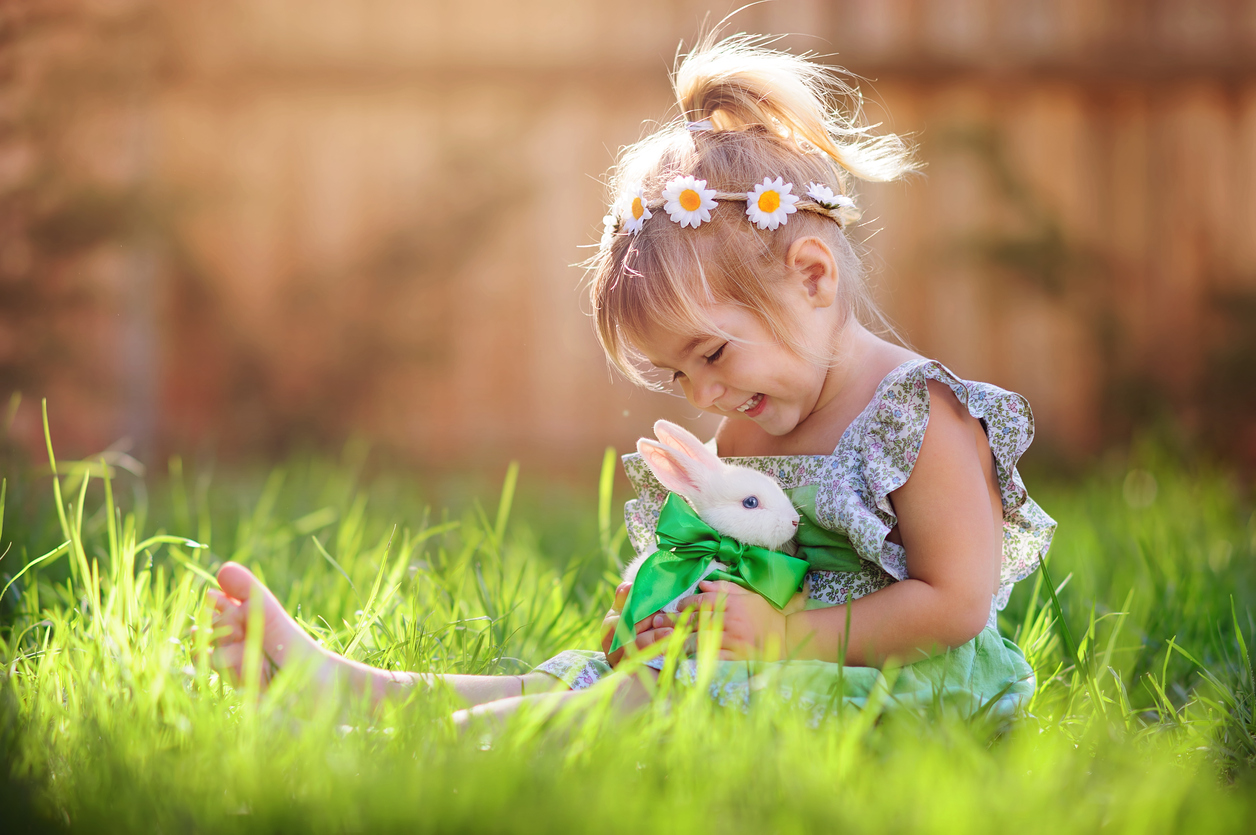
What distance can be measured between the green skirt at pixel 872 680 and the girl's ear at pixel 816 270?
0.57 metres

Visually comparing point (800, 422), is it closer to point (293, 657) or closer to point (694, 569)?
point (694, 569)

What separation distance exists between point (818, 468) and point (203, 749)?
3.19ft

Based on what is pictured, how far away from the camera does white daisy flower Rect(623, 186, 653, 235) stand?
1.72 metres

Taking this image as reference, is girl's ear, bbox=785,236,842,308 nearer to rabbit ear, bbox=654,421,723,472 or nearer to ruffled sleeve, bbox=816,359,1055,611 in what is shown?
ruffled sleeve, bbox=816,359,1055,611

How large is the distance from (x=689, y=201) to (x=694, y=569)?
58 centimetres

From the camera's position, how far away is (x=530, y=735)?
1.21m

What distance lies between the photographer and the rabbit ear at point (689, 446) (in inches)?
63.6

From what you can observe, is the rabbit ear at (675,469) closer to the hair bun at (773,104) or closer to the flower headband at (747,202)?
the flower headband at (747,202)

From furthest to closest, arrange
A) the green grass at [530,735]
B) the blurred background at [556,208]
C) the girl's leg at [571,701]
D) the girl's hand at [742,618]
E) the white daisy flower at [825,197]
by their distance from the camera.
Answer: the blurred background at [556,208], the white daisy flower at [825,197], the girl's hand at [742,618], the girl's leg at [571,701], the green grass at [530,735]

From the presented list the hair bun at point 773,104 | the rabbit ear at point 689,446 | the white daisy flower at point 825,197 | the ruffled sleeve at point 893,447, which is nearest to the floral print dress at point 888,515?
the ruffled sleeve at point 893,447

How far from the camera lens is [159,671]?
125 cm

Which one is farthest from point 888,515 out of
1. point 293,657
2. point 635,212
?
point 293,657

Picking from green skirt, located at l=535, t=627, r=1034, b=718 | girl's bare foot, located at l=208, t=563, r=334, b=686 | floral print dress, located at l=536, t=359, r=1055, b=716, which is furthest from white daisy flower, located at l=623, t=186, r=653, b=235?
girl's bare foot, located at l=208, t=563, r=334, b=686

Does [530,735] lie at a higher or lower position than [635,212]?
lower
